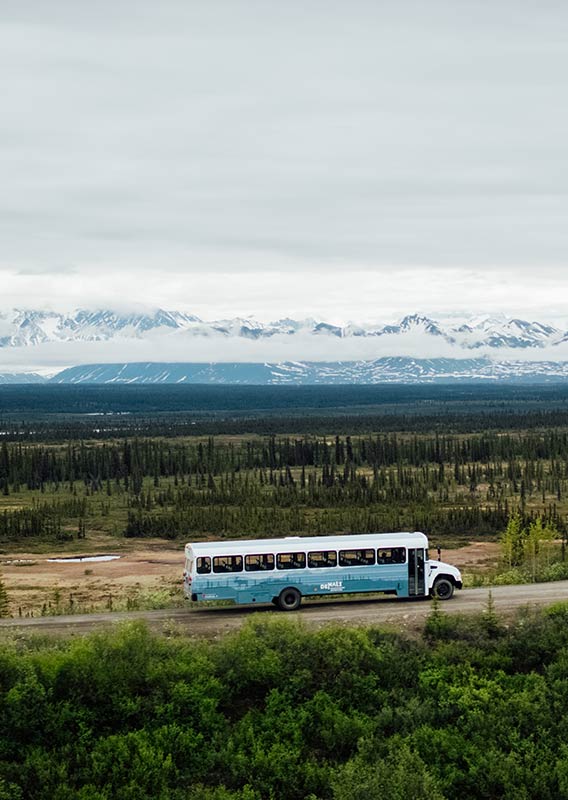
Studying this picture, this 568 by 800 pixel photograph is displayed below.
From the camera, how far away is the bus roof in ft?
152

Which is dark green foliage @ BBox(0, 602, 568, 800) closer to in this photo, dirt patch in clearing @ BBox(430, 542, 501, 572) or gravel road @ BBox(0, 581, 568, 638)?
gravel road @ BBox(0, 581, 568, 638)

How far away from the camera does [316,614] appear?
1812 inches

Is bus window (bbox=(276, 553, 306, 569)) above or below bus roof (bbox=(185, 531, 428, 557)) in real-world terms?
below

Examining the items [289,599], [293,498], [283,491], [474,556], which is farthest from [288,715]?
[283,491]

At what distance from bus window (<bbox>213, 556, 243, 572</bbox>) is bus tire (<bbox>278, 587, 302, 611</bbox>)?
8.40ft

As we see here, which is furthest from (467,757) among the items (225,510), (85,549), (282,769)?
(225,510)

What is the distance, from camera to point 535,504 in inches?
4577

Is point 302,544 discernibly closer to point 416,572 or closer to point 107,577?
point 416,572

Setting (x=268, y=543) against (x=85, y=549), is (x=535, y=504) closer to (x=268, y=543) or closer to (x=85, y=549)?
(x=85, y=549)

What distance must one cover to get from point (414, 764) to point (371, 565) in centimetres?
1477

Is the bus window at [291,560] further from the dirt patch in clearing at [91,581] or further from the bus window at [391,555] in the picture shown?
the dirt patch in clearing at [91,581]

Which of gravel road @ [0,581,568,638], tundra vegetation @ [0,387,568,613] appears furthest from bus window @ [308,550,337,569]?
tundra vegetation @ [0,387,568,613]

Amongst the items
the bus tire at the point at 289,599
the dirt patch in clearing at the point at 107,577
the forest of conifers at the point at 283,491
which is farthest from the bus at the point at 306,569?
the forest of conifers at the point at 283,491

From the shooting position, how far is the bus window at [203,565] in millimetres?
45847
